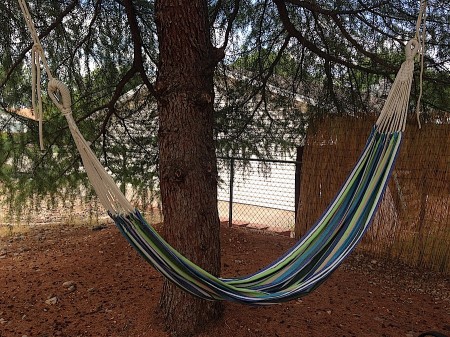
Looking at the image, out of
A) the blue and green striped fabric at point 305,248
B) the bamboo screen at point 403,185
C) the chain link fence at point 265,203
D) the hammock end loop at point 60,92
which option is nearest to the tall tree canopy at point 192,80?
the bamboo screen at point 403,185

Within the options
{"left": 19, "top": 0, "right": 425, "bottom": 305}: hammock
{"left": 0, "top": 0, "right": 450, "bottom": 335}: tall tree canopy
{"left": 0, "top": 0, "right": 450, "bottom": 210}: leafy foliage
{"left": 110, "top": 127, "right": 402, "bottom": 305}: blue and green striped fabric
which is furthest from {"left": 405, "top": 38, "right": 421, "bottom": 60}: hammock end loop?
{"left": 0, "top": 0, "right": 450, "bottom": 210}: leafy foliage

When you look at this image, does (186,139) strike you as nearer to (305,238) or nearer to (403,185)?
(305,238)

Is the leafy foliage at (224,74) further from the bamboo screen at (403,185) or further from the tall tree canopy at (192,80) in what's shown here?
the bamboo screen at (403,185)

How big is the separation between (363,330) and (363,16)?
1.62m

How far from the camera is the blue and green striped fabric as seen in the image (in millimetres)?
1146

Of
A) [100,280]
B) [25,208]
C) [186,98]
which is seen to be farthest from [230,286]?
[25,208]

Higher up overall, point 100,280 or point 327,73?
point 327,73

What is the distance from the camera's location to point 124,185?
2764 millimetres

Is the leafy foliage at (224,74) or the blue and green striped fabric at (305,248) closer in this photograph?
the blue and green striped fabric at (305,248)

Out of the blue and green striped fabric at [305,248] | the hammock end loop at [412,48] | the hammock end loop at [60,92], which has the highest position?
→ the hammock end loop at [412,48]

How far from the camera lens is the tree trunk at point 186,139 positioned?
1.48 m

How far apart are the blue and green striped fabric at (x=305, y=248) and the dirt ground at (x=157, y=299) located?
1.44 feet

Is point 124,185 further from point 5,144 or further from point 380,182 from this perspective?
point 380,182

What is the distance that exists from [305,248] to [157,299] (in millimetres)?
825
